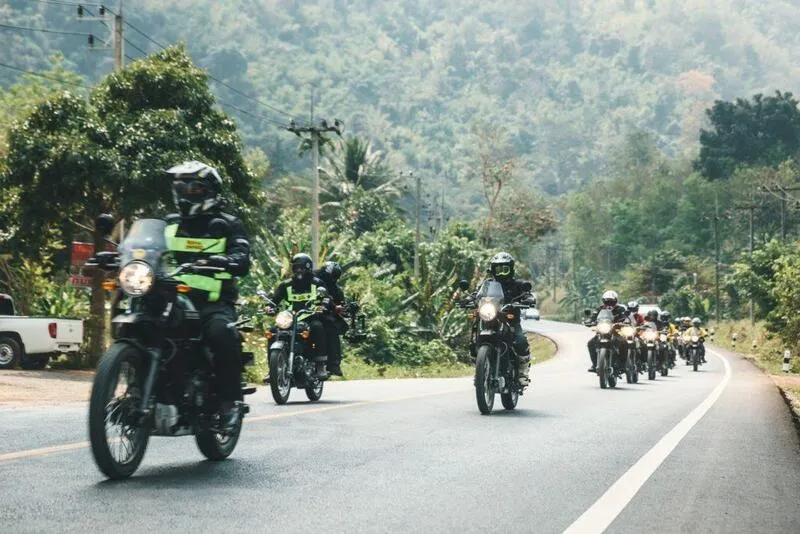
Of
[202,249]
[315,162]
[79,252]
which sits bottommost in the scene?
[202,249]

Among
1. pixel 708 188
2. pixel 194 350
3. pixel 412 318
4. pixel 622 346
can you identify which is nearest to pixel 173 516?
pixel 194 350

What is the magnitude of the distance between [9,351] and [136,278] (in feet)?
64.3

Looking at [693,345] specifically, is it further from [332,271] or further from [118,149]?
[332,271]

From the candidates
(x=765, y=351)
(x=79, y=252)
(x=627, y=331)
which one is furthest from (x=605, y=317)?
(x=765, y=351)

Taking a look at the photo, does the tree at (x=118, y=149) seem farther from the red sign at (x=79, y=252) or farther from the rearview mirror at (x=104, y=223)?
the rearview mirror at (x=104, y=223)

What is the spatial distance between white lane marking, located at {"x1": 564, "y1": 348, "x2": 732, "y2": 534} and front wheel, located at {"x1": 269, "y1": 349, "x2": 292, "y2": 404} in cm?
479

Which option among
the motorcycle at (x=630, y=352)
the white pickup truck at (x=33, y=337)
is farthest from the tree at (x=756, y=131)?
→ the white pickup truck at (x=33, y=337)

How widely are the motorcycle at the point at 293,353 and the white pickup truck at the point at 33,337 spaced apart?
35.9 ft

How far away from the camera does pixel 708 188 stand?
10762cm

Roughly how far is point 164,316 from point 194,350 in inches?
20.0

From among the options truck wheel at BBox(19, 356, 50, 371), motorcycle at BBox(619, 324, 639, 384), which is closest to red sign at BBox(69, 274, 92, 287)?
truck wheel at BBox(19, 356, 50, 371)

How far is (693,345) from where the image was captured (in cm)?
3900

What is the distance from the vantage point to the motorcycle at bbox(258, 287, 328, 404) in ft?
49.2

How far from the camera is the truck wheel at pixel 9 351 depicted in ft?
84.1
